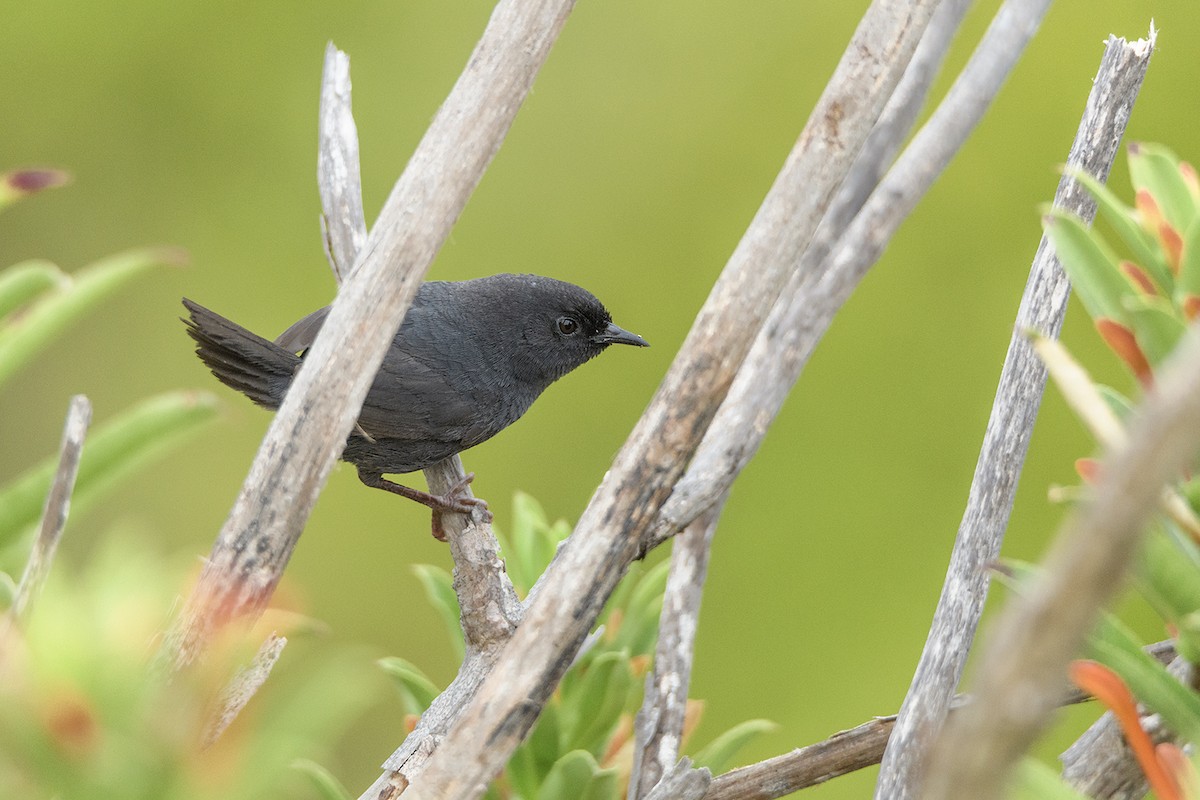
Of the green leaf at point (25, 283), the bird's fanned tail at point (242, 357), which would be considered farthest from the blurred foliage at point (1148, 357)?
the bird's fanned tail at point (242, 357)

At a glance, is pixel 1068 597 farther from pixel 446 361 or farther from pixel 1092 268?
pixel 446 361

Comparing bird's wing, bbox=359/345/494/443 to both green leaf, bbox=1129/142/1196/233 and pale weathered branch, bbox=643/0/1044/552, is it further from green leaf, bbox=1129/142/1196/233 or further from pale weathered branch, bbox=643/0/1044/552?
green leaf, bbox=1129/142/1196/233

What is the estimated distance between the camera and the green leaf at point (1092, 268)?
0.79 meters

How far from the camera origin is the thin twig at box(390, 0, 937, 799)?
0.84 metres

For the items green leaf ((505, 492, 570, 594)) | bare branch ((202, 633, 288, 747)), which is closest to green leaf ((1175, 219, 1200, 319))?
bare branch ((202, 633, 288, 747))

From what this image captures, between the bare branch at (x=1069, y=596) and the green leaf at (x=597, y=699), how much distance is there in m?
1.06

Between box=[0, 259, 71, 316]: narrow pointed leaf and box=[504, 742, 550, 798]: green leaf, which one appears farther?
box=[504, 742, 550, 798]: green leaf

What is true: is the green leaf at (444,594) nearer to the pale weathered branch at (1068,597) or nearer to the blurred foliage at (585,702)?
the blurred foliage at (585,702)

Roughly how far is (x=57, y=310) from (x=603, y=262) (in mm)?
2213

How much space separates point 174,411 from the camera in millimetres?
1205

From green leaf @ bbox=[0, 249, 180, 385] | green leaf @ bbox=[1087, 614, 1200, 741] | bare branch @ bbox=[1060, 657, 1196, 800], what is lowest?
bare branch @ bbox=[1060, 657, 1196, 800]

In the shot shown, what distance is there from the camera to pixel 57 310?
1123 millimetres

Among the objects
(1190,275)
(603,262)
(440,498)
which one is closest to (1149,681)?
(1190,275)

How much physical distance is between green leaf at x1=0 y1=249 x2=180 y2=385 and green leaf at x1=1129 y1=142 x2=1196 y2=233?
3.06ft
